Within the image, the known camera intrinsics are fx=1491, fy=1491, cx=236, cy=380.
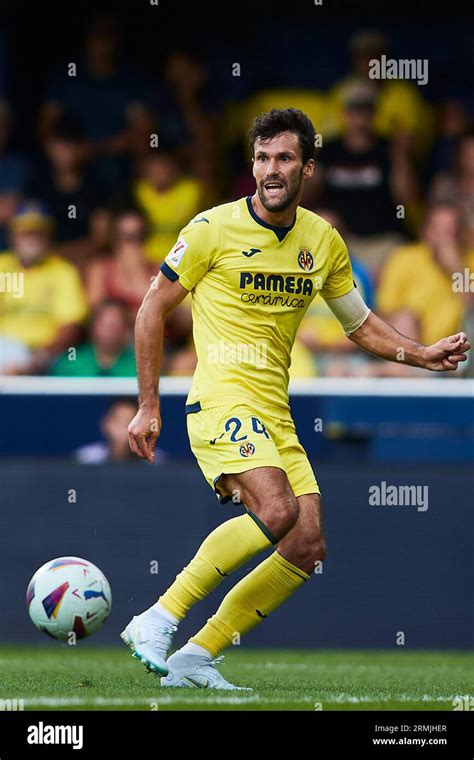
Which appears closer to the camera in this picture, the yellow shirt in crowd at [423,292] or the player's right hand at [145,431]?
the player's right hand at [145,431]

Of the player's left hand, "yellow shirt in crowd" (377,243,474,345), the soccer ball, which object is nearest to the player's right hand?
the soccer ball

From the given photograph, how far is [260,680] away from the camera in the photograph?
21.8ft

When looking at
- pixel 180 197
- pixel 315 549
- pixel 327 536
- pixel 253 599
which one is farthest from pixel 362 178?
pixel 253 599

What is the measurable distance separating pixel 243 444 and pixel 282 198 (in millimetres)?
1026

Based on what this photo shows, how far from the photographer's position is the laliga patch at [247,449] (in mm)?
5902

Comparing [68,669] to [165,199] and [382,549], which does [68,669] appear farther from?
[165,199]

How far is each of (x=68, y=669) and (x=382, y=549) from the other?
8.35ft

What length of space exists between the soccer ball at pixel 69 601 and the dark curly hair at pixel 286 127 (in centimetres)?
197

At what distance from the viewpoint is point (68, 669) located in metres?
7.11

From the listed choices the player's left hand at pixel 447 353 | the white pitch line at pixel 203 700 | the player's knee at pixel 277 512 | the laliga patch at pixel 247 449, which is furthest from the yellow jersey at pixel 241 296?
the white pitch line at pixel 203 700

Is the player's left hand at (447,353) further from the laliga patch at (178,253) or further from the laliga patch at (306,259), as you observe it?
the laliga patch at (178,253)

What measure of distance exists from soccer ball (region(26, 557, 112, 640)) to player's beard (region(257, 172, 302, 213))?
1.74 m
